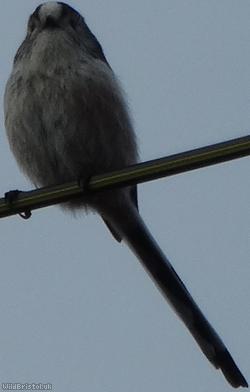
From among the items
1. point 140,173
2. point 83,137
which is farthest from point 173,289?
point 140,173

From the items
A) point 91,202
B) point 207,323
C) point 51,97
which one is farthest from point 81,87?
point 207,323

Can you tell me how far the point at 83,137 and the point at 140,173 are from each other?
1.78m

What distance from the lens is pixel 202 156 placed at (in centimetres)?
367

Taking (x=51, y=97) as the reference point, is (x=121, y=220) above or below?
below

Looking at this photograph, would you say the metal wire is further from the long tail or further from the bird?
the long tail

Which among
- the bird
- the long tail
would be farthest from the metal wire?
the long tail

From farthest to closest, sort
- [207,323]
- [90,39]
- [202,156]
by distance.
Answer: [90,39]
[207,323]
[202,156]

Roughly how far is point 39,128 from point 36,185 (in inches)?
19.7

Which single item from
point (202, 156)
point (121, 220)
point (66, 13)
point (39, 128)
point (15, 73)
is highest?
point (66, 13)

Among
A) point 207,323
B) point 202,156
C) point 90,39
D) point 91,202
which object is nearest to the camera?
point 202,156

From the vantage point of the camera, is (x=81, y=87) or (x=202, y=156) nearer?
(x=202, y=156)

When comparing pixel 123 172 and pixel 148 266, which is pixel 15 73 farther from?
pixel 123 172

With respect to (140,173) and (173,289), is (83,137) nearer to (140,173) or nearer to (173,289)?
(173,289)

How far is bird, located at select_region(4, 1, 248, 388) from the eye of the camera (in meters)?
5.49
